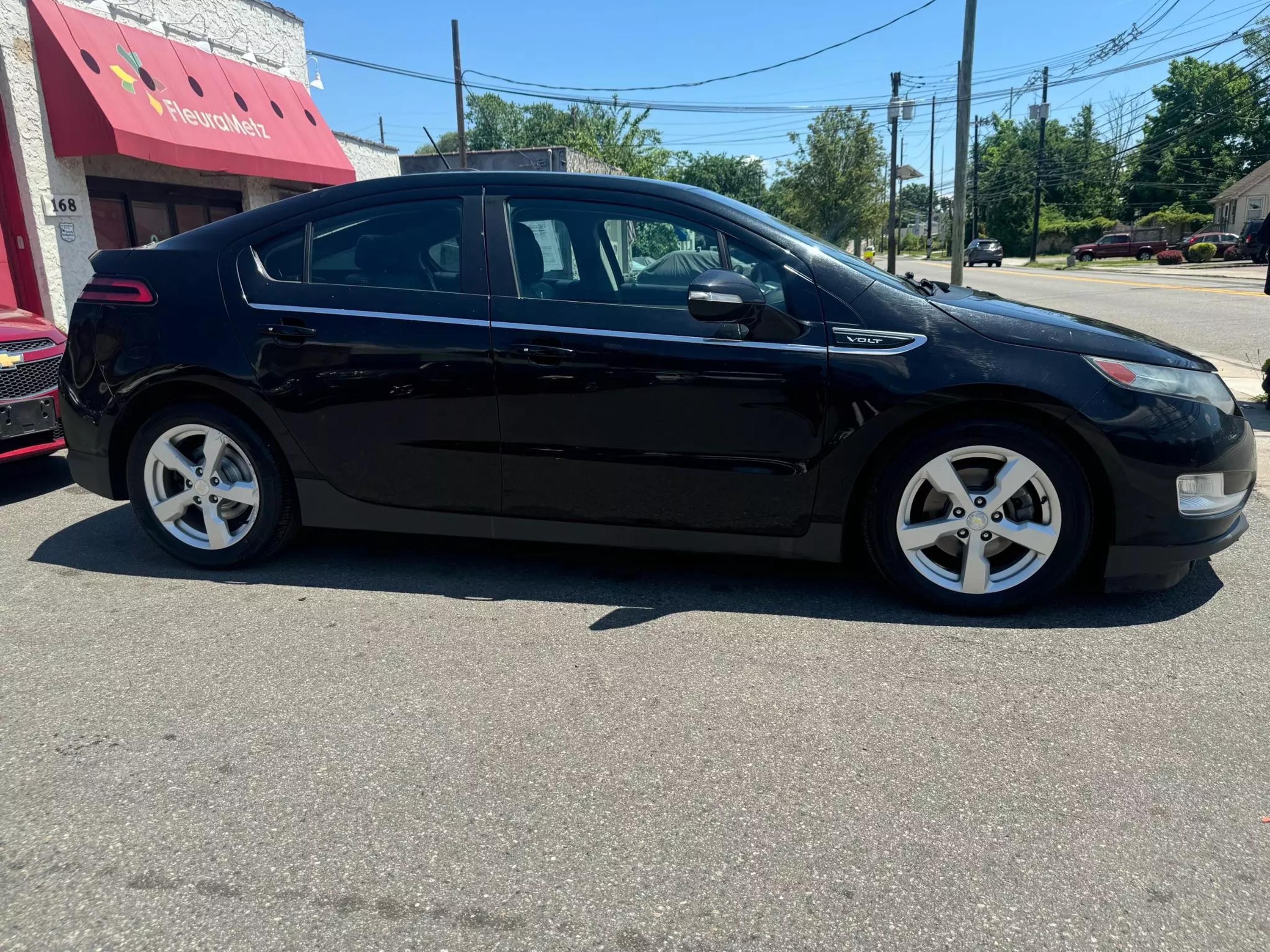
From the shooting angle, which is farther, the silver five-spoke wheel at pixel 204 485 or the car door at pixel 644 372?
the silver five-spoke wheel at pixel 204 485

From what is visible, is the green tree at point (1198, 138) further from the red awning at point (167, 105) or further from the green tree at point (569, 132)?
the red awning at point (167, 105)

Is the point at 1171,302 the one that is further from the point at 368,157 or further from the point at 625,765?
the point at 625,765

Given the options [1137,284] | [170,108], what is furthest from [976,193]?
[170,108]

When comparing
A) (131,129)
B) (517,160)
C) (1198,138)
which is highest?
(1198,138)

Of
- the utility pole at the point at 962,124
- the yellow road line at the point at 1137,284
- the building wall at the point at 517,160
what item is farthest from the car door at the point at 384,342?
the yellow road line at the point at 1137,284

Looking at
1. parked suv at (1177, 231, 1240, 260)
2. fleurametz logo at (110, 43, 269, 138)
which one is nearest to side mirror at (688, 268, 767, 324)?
fleurametz logo at (110, 43, 269, 138)

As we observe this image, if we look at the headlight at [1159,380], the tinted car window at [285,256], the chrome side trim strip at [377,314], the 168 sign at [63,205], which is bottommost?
the headlight at [1159,380]

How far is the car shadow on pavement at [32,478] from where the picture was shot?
5625 millimetres

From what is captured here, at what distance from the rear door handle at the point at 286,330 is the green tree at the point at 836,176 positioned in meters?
42.5

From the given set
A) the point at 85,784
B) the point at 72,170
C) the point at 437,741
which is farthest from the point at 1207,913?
the point at 72,170

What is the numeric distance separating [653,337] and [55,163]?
9.96 meters

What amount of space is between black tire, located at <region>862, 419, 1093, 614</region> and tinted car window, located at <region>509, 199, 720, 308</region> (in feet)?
3.55

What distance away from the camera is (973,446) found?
344 centimetres

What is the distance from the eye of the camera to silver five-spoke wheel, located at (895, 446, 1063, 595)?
3447 mm
